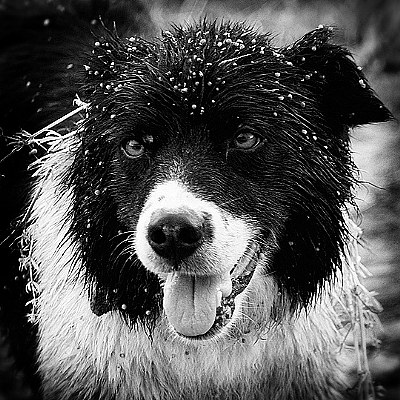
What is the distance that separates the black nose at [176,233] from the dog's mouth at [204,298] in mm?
204

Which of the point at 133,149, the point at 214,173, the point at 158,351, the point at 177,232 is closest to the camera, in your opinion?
the point at 177,232

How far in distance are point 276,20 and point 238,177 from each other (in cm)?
269

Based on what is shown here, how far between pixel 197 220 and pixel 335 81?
0.82m

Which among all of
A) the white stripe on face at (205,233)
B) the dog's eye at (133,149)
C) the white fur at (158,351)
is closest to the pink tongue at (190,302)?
the white stripe on face at (205,233)

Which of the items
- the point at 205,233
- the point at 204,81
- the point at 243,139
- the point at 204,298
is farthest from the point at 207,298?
the point at 204,81

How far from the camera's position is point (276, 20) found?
5195 millimetres

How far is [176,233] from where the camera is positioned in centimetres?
254

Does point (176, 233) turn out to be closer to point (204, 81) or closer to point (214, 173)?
point (214, 173)

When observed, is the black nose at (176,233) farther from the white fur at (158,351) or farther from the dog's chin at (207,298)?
the white fur at (158,351)

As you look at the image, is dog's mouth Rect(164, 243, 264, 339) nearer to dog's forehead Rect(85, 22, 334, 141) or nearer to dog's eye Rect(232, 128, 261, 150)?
dog's eye Rect(232, 128, 261, 150)

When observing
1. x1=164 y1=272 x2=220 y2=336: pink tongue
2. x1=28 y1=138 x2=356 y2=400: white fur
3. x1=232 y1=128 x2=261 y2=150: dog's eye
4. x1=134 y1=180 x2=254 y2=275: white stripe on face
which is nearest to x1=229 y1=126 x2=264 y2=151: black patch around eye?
x1=232 y1=128 x2=261 y2=150: dog's eye

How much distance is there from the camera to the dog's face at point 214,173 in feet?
8.80

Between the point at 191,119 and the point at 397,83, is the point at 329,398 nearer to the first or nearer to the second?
the point at 191,119

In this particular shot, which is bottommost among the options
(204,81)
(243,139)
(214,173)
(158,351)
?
(158,351)
